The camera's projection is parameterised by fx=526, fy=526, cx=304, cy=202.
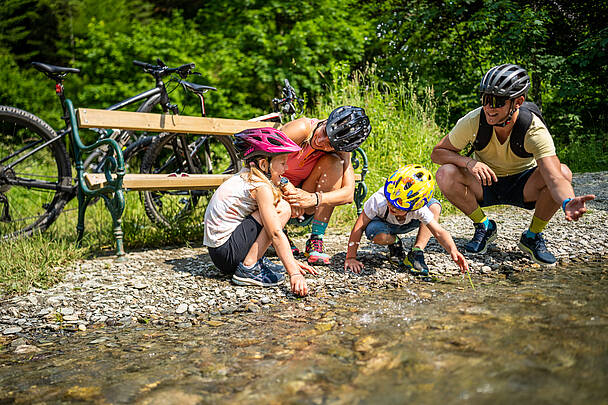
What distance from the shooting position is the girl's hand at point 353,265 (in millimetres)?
3764

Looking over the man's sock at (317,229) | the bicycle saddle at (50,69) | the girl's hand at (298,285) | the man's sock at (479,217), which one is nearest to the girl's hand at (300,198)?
the man's sock at (317,229)

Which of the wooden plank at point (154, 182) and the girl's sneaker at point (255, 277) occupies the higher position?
the wooden plank at point (154, 182)

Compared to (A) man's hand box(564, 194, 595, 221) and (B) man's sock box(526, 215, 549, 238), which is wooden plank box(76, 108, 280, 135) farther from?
(A) man's hand box(564, 194, 595, 221)

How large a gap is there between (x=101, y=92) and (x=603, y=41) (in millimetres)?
9081

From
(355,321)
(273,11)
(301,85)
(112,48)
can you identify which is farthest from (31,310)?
(273,11)

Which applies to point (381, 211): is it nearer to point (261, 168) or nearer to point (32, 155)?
point (261, 168)

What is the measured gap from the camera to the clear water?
181cm

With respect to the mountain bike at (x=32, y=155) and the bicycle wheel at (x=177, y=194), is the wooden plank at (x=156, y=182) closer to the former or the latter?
the mountain bike at (x=32, y=155)

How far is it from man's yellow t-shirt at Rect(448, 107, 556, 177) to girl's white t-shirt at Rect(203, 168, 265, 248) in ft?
5.42

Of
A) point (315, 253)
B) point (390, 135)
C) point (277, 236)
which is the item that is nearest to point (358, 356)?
point (277, 236)

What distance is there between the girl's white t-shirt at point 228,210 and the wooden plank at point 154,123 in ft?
3.75

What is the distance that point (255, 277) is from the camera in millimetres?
3496

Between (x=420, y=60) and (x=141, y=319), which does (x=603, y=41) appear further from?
(x=141, y=319)

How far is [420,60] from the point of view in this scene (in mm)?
10203
